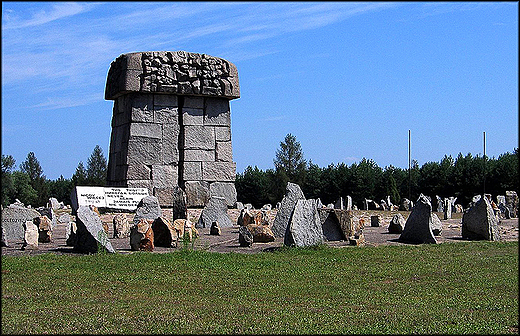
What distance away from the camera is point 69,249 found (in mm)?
10930

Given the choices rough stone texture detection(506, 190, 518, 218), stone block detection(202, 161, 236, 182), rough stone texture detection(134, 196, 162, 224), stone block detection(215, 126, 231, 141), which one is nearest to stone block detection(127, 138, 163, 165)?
stone block detection(202, 161, 236, 182)

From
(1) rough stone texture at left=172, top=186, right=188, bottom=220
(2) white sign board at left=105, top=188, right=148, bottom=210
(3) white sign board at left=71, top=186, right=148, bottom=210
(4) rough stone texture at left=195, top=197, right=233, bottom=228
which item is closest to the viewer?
(1) rough stone texture at left=172, top=186, right=188, bottom=220

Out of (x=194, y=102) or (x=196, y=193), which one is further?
(x=194, y=102)

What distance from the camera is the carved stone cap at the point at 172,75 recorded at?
69.8 ft

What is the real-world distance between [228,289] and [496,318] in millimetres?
2915

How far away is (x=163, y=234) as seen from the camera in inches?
457

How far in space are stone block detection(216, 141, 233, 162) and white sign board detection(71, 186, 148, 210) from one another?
12.2 ft

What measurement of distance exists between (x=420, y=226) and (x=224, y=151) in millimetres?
11040

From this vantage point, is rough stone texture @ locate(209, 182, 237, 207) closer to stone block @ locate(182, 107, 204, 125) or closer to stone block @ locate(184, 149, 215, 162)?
stone block @ locate(184, 149, 215, 162)

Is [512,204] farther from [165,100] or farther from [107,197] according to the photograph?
[107,197]

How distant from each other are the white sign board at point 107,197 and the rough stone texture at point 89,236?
22.2 ft

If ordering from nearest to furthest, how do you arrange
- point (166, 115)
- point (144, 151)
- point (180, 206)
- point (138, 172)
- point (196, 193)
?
point (180, 206)
point (138, 172)
point (144, 151)
point (166, 115)
point (196, 193)

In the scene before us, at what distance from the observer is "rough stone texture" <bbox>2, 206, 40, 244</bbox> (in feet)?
41.3

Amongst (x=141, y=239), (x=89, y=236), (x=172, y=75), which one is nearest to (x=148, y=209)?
(x=141, y=239)
